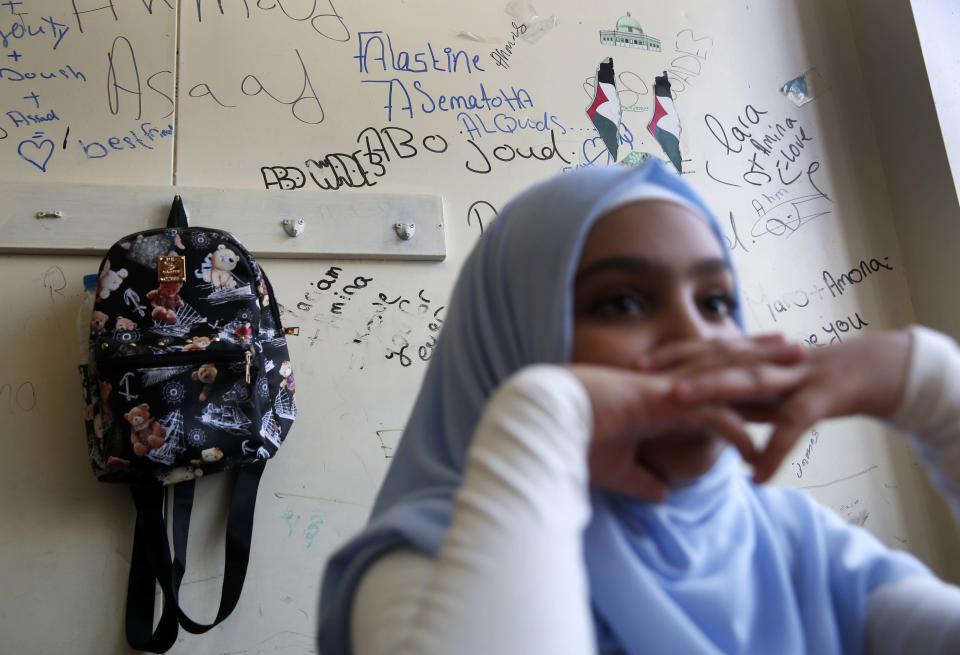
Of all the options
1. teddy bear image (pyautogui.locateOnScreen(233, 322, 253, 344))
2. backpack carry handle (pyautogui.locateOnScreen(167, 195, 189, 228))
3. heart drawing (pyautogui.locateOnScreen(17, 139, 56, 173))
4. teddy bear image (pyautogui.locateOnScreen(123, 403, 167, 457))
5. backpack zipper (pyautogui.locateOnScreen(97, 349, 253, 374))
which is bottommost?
teddy bear image (pyautogui.locateOnScreen(123, 403, 167, 457))

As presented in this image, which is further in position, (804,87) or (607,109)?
(804,87)

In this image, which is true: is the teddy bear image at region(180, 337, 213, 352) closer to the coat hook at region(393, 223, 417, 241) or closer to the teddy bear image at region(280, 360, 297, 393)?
the teddy bear image at region(280, 360, 297, 393)

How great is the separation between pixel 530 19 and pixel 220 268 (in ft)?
3.01

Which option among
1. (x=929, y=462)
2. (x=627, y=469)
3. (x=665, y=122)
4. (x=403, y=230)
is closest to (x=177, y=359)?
(x=403, y=230)

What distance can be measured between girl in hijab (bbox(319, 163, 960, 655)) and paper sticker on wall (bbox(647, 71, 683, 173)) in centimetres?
101

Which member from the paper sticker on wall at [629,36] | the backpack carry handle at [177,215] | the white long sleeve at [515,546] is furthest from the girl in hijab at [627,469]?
the paper sticker on wall at [629,36]

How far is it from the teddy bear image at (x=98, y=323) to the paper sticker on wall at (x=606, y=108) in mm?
1075

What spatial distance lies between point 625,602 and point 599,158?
1213 mm

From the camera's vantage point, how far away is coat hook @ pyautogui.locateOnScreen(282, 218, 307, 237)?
135cm

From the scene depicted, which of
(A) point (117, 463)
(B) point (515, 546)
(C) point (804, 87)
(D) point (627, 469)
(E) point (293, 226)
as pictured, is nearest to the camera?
(B) point (515, 546)

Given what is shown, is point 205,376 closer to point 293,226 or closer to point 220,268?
point 220,268

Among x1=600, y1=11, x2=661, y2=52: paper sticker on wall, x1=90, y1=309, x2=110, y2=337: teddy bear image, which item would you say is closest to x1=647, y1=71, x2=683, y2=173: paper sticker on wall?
x1=600, y1=11, x2=661, y2=52: paper sticker on wall

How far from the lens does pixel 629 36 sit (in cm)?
167

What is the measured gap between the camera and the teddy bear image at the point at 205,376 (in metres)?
1.16
